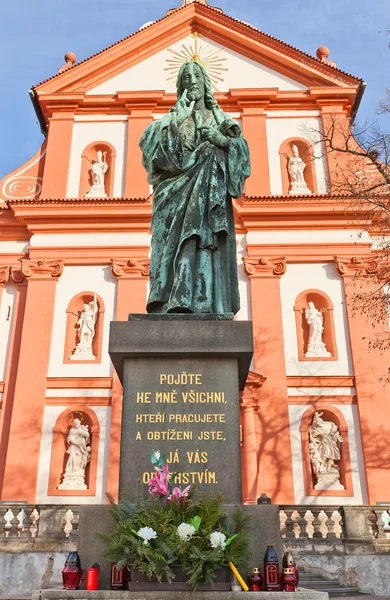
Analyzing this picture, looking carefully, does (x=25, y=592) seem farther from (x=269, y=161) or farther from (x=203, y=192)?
(x=269, y=161)

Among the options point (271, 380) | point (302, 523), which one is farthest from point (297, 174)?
point (302, 523)

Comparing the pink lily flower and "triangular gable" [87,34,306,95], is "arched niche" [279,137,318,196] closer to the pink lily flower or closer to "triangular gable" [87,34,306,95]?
"triangular gable" [87,34,306,95]

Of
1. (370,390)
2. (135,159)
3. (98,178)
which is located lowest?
(370,390)

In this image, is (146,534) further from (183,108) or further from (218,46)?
(218,46)

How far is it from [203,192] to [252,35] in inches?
611

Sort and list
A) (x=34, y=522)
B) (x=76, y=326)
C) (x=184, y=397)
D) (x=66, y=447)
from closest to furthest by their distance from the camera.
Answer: (x=184, y=397)
(x=34, y=522)
(x=66, y=447)
(x=76, y=326)

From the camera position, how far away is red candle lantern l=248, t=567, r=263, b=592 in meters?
3.77

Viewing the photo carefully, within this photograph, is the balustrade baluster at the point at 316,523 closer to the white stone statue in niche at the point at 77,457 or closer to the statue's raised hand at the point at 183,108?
the white stone statue in niche at the point at 77,457

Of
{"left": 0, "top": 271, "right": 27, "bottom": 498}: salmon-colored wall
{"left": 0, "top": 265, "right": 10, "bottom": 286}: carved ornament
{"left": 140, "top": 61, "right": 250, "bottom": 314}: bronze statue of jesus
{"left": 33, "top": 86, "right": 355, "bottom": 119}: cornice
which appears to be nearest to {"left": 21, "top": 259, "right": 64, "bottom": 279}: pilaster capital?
{"left": 0, "top": 271, "right": 27, "bottom": 498}: salmon-colored wall

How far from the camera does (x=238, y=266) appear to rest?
53.2 ft

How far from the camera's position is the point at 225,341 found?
4.78 metres

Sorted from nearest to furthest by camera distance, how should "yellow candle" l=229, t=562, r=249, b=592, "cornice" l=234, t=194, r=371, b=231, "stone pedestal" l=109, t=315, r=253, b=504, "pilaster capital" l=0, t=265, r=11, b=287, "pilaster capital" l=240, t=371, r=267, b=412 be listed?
"yellow candle" l=229, t=562, r=249, b=592, "stone pedestal" l=109, t=315, r=253, b=504, "pilaster capital" l=240, t=371, r=267, b=412, "pilaster capital" l=0, t=265, r=11, b=287, "cornice" l=234, t=194, r=371, b=231

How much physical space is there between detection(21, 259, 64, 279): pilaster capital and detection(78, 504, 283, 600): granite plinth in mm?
12349

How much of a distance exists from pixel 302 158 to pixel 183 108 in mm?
12374
